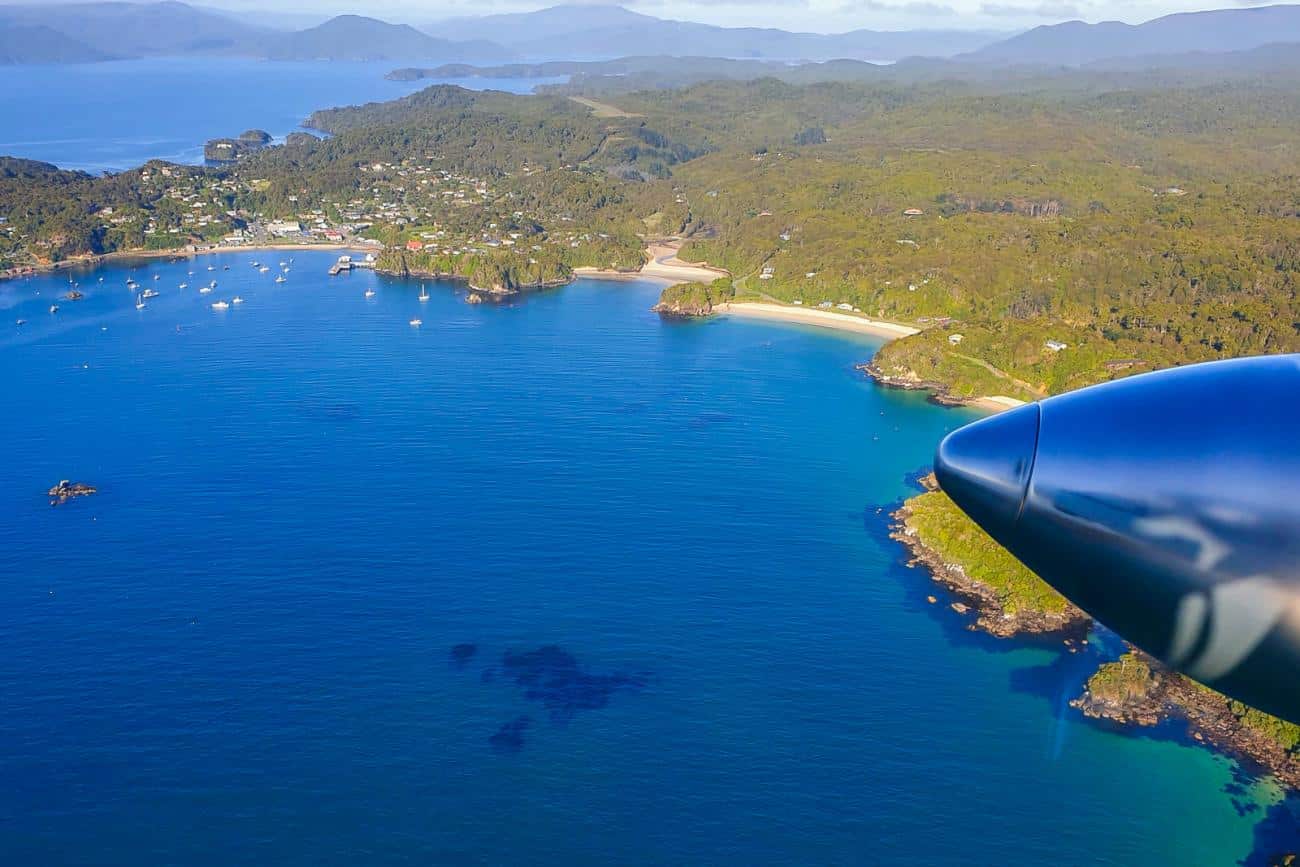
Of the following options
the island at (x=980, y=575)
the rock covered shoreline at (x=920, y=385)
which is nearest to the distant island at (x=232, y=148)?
the rock covered shoreline at (x=920, y=385)

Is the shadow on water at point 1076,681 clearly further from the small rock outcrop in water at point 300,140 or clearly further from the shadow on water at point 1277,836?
the small rock outcrop in water at point 300,140

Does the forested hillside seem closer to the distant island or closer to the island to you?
the distant island

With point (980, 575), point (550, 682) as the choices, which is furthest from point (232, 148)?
point (980, 575)

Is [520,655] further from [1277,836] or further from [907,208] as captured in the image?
[907,208]

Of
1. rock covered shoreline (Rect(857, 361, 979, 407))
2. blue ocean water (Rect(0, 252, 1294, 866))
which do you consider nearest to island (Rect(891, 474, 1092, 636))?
blue ocean water (Rect(0, 252, 1294, 866))

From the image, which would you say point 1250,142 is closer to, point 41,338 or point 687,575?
point 687,575

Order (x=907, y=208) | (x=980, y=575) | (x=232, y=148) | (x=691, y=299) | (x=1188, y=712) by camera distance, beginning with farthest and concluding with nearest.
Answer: (x=232, y=148), (x=907, y=208), (x=691, y=299), (x=980, y=575), (x=1188, y=712)
